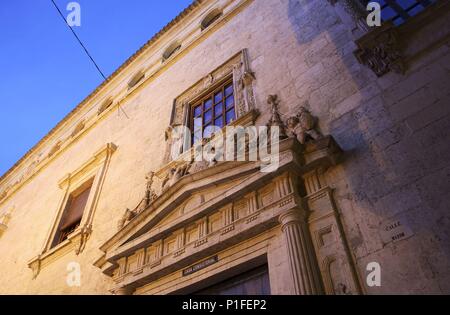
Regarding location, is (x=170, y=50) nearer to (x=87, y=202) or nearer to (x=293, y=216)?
(x=87, y=202)

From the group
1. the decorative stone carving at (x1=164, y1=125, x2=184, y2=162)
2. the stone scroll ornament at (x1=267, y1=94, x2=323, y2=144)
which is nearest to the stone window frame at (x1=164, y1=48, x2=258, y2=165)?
the decorative stone carving at (x1=164, y1=125, x2=184, y2=162)

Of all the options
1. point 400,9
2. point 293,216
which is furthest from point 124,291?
point 400,9

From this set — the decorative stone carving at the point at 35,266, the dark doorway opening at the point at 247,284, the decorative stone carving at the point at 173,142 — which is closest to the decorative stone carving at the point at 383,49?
the dark doorway opening at the point at 247,284

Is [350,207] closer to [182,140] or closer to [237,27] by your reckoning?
[182,140]

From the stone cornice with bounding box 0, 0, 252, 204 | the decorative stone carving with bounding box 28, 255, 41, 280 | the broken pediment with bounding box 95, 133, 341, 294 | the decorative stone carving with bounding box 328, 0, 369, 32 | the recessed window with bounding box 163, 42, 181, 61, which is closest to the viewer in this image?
the broken pediment with bounding box 95, 133, 341, 294

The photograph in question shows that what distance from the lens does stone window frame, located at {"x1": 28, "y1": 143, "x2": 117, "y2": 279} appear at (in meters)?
7.17

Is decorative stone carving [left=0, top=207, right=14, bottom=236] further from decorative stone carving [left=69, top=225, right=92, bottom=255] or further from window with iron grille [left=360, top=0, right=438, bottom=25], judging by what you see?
window with iron grille [left=360, top=0, right=438, bottom=25]

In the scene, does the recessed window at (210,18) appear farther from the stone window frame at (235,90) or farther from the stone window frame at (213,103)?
the stone window frame at (213,103)

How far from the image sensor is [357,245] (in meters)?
3.42

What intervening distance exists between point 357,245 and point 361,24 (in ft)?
11.3

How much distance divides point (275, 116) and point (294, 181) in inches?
55.8

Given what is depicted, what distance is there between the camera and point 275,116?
17.5 ft

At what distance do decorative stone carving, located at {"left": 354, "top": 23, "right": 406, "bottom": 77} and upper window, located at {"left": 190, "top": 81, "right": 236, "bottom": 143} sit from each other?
8.73 feet
